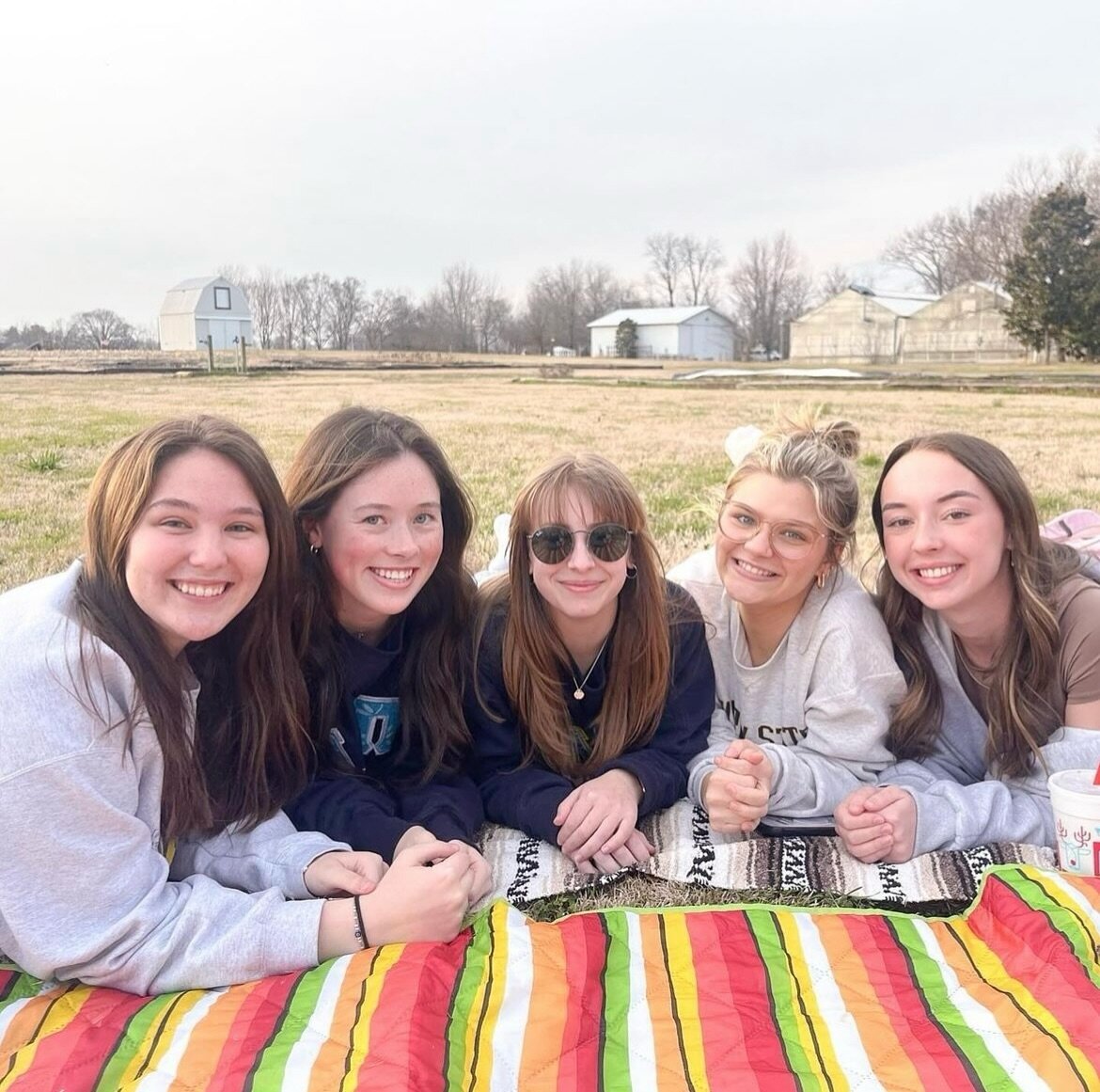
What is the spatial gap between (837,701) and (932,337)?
2225 inches

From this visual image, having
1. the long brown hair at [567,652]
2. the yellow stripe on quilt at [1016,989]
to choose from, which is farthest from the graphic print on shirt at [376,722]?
the yellow stripe on quilt at [1016,989]

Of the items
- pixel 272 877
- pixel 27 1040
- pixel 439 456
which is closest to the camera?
pixel 27 1040

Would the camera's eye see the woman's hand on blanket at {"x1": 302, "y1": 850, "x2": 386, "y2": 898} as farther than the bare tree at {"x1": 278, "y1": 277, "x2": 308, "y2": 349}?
No

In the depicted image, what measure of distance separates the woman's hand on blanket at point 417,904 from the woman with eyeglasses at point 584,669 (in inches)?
23.5

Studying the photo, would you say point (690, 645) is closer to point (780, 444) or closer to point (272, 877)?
point (780, 444)

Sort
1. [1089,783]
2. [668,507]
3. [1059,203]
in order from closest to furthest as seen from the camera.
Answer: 1. [1089,783]
2. [668,507]
3. [1059,203]

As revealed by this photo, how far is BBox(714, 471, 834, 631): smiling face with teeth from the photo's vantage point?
130 inches

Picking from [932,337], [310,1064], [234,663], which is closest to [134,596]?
[234,663]

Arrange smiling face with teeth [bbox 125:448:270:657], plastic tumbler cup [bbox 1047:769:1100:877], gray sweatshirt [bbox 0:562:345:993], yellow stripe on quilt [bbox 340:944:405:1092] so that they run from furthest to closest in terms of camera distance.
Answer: plastic tumbler cup [bbox 1047:769:1100:877]
smiling face with teeth [bbox 125:448:270:657]
gray sweatshirt [bbox 0:562:345:993]
yellow stripe on quilt [bbox 340:944:405:1092]

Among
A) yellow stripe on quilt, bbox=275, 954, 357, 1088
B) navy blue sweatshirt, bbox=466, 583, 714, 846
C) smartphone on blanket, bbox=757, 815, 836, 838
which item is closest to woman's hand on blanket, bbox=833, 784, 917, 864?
smartphone on blanket, bbox=757, 815, 836, 838

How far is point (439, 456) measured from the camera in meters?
3.23

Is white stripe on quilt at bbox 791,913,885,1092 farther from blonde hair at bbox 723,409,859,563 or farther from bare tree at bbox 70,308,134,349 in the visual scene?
bare tree at bbox 70,308,134,349

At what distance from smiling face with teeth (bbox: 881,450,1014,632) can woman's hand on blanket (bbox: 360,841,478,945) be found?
1.71 meters

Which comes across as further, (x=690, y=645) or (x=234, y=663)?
(x=690, y=645)
